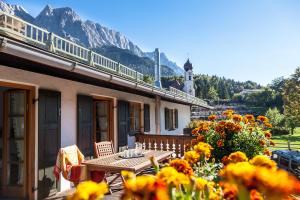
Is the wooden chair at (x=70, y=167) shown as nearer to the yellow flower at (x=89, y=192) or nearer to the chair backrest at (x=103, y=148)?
the chair backrest at (x=103, y=148)

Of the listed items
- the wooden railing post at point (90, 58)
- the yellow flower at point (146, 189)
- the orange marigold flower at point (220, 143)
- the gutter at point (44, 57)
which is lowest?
the orange marigold flower at point (220, 143)

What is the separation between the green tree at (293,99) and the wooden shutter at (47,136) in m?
21.2

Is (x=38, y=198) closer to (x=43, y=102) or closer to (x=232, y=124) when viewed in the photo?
(x=43, y=102)

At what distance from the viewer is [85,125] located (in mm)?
6516

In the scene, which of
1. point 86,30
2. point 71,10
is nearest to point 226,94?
point 86,30

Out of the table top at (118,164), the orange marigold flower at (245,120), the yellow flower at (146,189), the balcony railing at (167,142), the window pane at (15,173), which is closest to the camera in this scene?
the yellow flower at (146,189)

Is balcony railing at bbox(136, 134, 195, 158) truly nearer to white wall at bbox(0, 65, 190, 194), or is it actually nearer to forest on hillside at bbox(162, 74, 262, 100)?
white wall at bbox(0, 65, 190, 194)

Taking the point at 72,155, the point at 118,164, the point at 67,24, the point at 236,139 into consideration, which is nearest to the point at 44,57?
the point at 118,164

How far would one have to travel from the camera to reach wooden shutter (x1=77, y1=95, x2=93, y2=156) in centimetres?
631

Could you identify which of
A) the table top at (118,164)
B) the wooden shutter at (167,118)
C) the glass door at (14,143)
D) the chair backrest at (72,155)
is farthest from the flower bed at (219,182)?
the wooden shutter at (167,118)

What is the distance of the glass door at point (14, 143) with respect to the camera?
5150 mm

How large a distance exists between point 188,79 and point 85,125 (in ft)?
116

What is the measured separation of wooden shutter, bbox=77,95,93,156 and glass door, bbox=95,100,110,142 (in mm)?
1125

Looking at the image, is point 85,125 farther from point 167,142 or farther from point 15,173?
point 167,142
